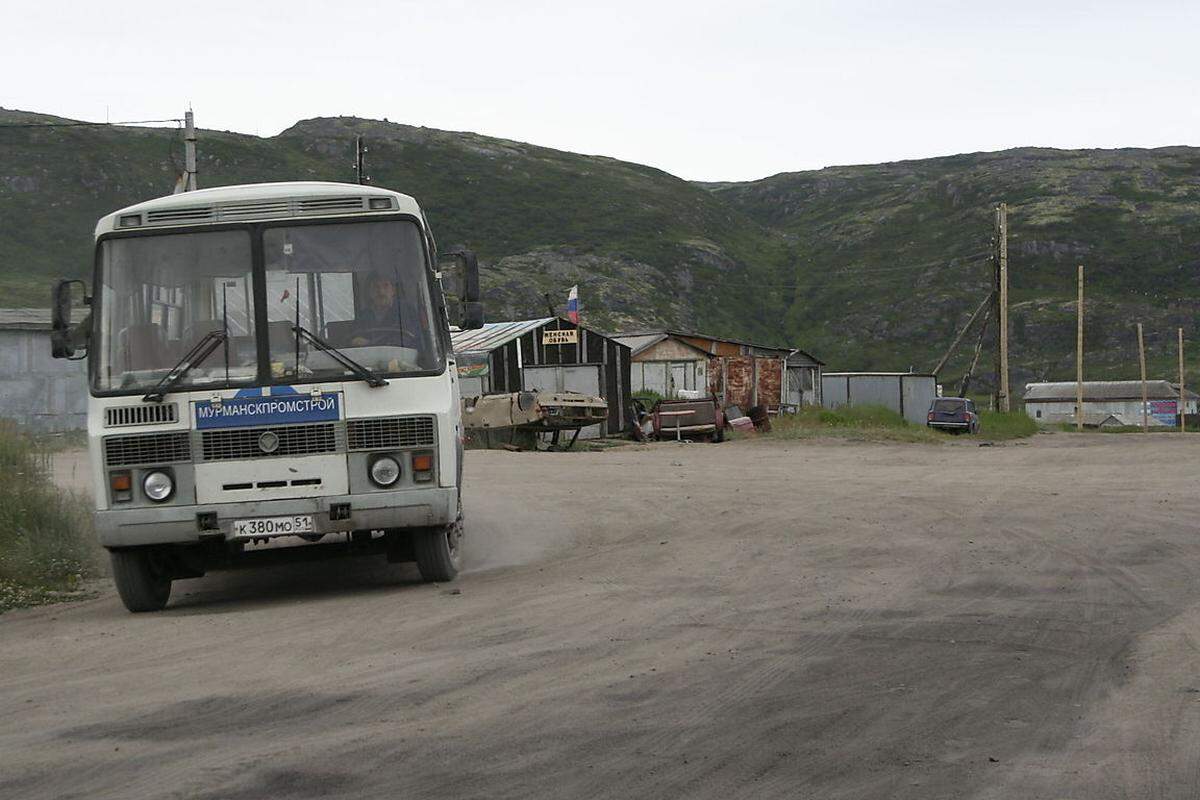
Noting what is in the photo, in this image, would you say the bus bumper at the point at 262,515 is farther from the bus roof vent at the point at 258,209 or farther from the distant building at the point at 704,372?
the distant building at the point at 704,372

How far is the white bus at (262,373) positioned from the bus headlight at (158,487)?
10 millimetres

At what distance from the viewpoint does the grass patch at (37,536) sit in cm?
1172

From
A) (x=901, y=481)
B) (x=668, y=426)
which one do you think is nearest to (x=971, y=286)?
(x=668, y=426)

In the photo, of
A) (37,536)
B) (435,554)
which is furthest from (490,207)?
(435,554)

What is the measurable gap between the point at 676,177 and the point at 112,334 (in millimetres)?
186545

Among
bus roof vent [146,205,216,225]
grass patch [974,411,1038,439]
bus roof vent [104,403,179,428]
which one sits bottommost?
grass patch [974,411,1038,439]

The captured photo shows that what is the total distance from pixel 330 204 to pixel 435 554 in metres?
2.84

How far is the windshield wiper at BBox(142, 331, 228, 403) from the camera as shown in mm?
9906

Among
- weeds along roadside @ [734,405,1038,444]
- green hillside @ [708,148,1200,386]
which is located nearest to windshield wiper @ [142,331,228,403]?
weeds along roadside @ [734,405,1038,444]

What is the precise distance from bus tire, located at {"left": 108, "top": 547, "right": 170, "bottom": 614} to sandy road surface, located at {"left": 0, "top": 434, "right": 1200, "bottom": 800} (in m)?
0.22

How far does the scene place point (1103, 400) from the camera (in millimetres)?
113750

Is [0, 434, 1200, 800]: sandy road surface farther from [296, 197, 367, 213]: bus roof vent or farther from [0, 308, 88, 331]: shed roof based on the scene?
[0, 308, 88, 331]: shed roof

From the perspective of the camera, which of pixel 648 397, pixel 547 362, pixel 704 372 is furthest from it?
pixel 704 372

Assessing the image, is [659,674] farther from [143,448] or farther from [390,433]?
[143,448]
